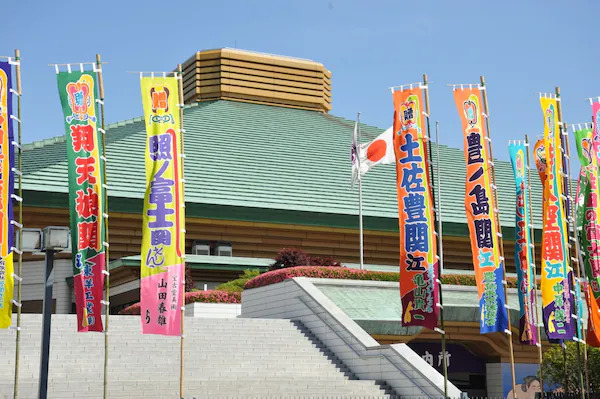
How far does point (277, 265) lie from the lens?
31.0 meters

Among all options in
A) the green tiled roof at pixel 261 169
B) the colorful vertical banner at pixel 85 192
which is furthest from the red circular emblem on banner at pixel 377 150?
the colorful vertical banner at pixel 85 192

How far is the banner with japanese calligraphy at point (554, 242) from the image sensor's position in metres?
18.2

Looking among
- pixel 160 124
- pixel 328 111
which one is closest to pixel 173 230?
pixel 160 124

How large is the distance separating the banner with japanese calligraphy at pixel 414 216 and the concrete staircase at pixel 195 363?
3.62 m

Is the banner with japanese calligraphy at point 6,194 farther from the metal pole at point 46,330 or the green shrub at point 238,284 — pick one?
the green shrub at point 238,284

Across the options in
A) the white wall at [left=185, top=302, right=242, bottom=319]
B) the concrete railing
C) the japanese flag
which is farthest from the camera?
the japanese flag

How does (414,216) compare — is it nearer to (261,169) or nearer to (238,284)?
(238,284)

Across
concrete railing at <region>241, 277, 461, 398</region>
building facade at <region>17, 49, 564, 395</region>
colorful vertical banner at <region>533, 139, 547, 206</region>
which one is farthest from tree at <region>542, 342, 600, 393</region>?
building facade at <region>17, 49, 564, 395</region>

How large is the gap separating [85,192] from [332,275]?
12.0 m

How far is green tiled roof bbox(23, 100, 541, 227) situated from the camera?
36.3 meters

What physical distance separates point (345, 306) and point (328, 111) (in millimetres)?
31273

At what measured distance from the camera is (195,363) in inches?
818

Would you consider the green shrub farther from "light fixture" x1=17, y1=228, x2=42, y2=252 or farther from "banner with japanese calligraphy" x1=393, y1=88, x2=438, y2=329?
"light fixture" x1=17, y1=228, x2=42, y2=252

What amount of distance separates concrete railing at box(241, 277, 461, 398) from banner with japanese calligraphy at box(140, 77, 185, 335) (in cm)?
591
